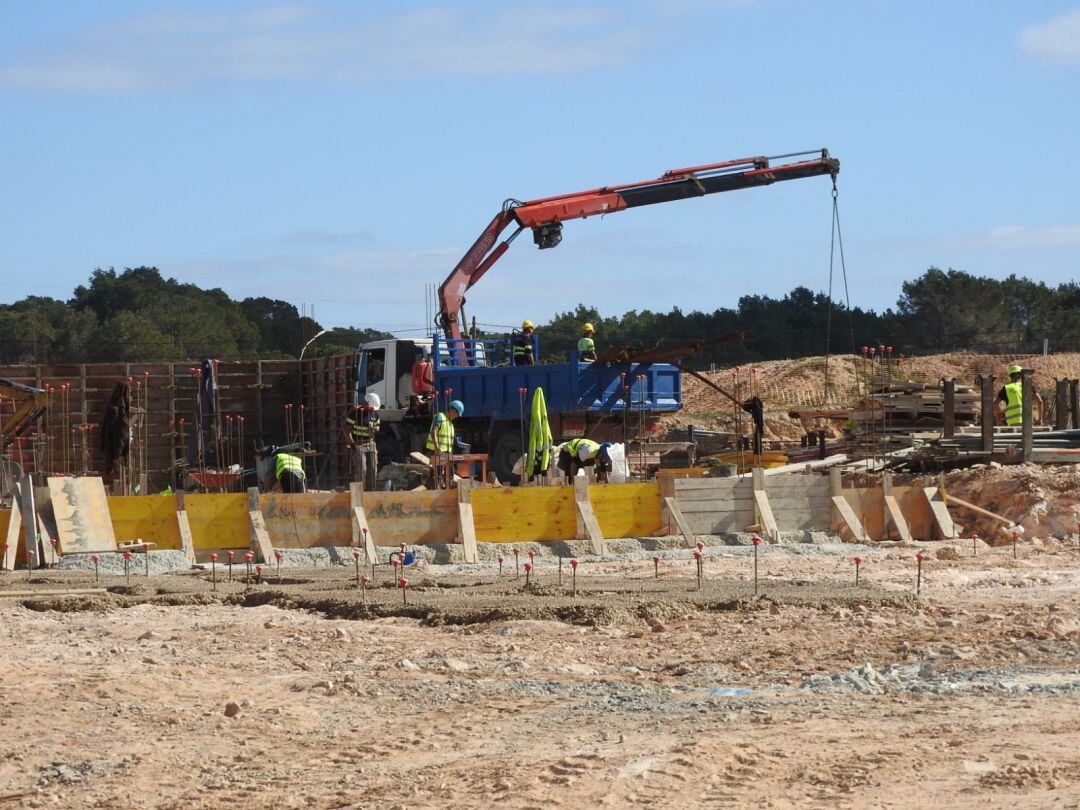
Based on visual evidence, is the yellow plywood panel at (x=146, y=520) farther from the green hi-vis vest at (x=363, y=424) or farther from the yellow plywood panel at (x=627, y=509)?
Answer: the yellow plywood panel at (x=627, y=509)

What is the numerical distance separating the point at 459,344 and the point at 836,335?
3508cm

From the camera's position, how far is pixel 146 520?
16422 mm

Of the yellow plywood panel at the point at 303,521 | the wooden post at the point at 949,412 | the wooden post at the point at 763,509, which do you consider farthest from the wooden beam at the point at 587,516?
the wooden post at the point at 949,412

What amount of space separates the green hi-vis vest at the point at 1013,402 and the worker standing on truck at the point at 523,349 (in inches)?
316

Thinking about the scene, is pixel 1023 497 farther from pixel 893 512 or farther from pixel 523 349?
pixel 523 349

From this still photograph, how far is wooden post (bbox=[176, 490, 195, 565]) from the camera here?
16.2 m

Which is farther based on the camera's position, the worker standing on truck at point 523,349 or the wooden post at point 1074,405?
the worker standing on truck at point 523,349

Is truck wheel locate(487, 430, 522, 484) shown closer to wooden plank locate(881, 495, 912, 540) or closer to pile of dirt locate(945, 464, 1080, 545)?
pile of dirt locate(945, 464, 1080, 545)

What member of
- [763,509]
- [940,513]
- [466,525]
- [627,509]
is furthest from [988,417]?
[466,525]

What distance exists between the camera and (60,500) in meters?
16.1

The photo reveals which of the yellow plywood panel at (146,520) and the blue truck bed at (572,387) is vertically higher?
the blue truck bed at (572,387)

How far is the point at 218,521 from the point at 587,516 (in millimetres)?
4062

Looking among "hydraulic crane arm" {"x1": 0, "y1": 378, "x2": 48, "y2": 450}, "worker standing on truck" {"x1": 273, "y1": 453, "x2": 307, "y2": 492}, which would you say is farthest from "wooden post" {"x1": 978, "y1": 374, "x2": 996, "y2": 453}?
"hydraulic crane arm" {"x1": 0, "y1": 378, "x2": 48, "y2": 450}

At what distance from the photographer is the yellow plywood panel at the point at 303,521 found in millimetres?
16547
